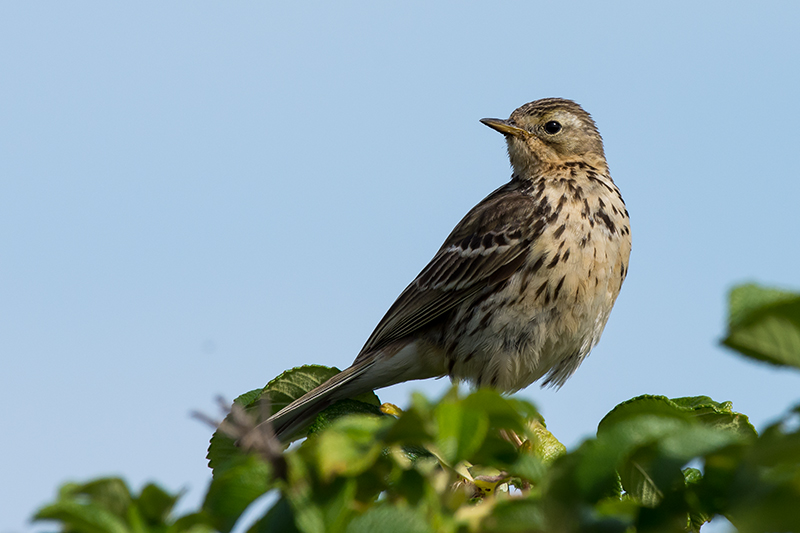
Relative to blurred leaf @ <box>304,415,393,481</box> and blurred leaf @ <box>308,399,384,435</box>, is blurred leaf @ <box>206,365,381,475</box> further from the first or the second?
blurred leaf @ <box>304,415,393,481</box>

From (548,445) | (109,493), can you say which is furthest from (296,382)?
(109,493)

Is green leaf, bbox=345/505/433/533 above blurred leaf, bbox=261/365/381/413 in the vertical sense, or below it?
below

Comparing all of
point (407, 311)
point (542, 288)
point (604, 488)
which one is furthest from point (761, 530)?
point (407, 311)

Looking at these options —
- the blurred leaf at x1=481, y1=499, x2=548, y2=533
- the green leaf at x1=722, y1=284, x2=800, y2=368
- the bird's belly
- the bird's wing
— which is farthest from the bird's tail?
the green leaf at x1=722, y1=284, x2=800, y2=368

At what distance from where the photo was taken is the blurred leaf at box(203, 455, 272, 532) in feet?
4.00

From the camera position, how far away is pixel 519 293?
773 cm

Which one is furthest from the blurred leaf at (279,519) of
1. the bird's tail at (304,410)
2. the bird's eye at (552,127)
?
the bird's eye at (552,127)

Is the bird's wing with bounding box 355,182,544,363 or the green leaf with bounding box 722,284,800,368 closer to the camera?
the green leaf with bounding box 722,284,800,368

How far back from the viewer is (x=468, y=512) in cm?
139

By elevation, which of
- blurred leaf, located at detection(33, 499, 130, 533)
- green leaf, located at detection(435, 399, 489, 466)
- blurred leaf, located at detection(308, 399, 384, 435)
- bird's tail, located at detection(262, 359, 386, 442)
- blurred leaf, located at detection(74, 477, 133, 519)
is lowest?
blurred leaf, located at detection(33, 499, 130, 533)

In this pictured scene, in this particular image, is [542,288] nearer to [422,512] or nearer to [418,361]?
[418,361]

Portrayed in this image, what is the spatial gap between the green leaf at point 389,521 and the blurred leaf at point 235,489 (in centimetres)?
16

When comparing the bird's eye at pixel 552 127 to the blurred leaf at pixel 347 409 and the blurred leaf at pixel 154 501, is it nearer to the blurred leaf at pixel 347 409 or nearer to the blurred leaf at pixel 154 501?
the blurred leaf at pixel 347 409

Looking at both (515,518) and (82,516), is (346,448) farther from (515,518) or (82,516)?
(82,516)
